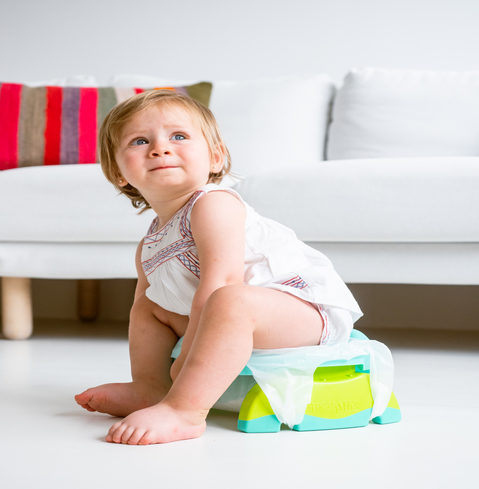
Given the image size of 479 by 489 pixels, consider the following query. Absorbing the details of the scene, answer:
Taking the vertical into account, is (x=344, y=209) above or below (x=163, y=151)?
below

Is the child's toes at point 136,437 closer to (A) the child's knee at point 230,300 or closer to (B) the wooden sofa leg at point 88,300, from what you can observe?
(A) the child's knee at point 230,300

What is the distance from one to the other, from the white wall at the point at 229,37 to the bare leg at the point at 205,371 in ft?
6.22

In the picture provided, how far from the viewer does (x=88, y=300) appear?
94.8 inches

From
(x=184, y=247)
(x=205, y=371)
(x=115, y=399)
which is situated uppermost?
(x=184, y=247)

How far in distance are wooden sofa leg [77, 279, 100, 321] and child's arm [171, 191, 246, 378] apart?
147 centimetres

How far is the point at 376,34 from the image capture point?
8.43ft

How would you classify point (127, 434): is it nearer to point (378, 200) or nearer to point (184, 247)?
point (184, 247)

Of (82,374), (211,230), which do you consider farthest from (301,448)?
(82,374)

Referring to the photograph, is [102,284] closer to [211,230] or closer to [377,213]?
[377,213]

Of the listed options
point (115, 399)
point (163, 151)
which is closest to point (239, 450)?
point (115, 399)

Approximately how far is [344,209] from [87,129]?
87cm

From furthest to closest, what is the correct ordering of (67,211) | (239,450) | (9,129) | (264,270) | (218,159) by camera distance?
1. (9,129)
2. (67,211)
3. (218,159)
4. (264,270)
5. (239,450)

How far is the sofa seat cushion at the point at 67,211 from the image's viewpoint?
1713 millimetres

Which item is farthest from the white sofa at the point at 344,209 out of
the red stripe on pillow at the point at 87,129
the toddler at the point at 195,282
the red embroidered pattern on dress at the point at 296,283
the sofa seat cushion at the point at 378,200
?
the red embroidered pattern on dress at the point at 296,283
